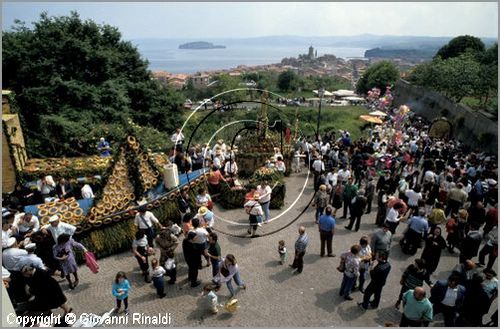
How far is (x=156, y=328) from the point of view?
7.99 meters

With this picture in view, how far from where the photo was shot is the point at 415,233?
1027cm

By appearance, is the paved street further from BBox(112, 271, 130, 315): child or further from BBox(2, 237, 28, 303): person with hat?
BBox(2, 237, 28, 303): person with hat

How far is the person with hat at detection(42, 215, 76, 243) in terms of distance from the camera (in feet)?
29.5

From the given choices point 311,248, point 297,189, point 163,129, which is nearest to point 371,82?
point 163,129

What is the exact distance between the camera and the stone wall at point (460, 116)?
2431 cm

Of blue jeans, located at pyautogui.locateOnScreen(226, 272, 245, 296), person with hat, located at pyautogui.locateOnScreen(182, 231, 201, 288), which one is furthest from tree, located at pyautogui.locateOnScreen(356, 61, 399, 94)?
person with hat, located at pyautogui.locateOnScreen(182, 231, 201, 288)

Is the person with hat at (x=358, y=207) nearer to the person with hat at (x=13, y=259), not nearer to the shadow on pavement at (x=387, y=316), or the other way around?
the shadow on pavement at (x=387, y=316)

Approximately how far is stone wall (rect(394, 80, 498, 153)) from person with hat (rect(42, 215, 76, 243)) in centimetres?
2505

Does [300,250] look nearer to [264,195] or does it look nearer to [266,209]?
[264,195]

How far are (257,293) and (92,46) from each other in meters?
22.7

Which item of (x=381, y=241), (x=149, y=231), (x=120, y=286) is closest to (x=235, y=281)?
(x=120, y=286)

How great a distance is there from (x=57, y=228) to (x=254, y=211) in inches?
214

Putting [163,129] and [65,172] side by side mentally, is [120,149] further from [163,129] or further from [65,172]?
[163,129]

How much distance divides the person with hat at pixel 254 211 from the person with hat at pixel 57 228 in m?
4.97
